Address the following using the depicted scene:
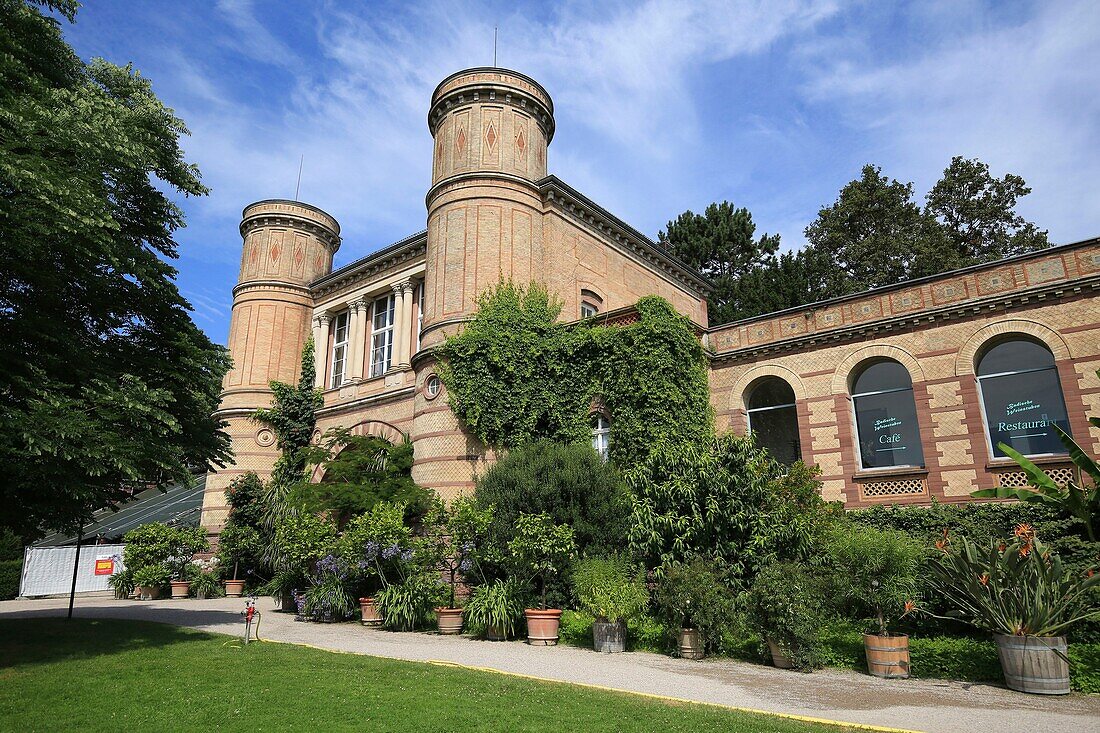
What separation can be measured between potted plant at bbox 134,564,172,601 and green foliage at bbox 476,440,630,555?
16005mm

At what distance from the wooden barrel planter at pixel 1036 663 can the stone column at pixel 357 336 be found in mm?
22902

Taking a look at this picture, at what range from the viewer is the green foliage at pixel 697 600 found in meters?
10.6

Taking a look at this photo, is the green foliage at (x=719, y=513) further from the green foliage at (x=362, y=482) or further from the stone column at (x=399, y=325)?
the stone column at (x=399, y=325)

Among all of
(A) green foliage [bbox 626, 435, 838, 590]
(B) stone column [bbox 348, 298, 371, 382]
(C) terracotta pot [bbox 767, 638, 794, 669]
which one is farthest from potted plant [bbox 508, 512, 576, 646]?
(B) stone column [bbox 348, 298, 371, 382]

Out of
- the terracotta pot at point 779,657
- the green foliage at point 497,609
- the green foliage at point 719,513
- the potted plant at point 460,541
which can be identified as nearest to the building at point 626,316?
the potted plant at point 460,541

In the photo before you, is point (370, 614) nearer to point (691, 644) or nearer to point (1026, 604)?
point (691, 644)

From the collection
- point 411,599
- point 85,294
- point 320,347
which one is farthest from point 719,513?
point 320,347

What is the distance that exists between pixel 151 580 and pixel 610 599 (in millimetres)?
20121

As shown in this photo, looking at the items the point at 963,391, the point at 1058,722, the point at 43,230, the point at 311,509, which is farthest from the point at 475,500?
the point at 963,391

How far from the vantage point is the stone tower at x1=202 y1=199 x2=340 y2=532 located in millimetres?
27156

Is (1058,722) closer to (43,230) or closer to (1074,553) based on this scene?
(1074,553)

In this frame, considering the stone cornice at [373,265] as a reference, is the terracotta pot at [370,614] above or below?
below

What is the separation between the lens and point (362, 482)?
62.9ft

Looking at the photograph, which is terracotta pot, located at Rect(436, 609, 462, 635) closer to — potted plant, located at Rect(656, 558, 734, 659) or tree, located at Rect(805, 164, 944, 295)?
potted plant, located at Rect(656, 558, 734, 659)
